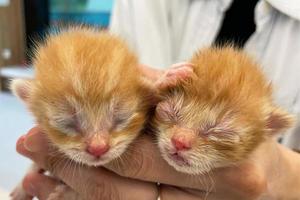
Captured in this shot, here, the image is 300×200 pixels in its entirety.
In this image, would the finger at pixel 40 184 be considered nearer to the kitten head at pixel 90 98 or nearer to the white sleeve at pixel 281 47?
the kitten head at pixel 90 98

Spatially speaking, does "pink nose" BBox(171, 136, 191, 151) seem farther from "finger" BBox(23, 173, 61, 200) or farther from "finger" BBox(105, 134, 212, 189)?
"finger" BBox(23, 173, 61, 200)

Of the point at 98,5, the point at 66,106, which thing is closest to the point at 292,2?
the point at 66,106

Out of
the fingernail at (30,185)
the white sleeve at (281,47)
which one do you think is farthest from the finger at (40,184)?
the white sleeve at (281,47)

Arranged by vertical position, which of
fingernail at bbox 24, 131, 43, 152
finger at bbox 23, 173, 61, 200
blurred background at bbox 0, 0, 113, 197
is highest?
fingernail at bbox 24, 131, 43, 152

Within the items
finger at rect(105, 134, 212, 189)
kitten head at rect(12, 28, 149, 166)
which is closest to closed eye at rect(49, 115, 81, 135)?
kitten head at rect(12, 28, 149, 166)

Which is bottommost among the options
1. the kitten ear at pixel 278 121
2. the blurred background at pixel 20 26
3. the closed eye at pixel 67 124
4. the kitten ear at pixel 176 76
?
the blurred background at pixel 20 26

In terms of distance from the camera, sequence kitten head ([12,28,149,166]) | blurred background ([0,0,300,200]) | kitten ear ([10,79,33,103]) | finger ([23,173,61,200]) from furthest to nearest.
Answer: blurred background ([0,0,300,200]) < finger ([23,173,61,200]) < kitten ear ([10,79,33,103]) < kitten head ([12,28,149,166])

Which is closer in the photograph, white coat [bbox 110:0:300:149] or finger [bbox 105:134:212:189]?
finger [bbox 105:134:212:189]
